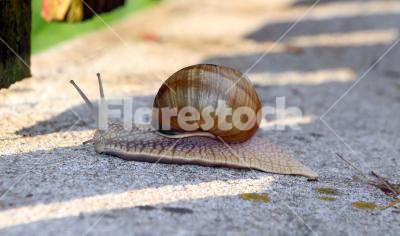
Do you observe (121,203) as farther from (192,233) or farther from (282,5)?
(282,5)

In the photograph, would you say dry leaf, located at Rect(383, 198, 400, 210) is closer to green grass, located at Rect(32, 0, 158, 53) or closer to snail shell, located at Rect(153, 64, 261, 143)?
snail shell, located at Rect(153, 64, 261, 143)

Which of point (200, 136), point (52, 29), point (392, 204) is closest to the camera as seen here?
point (392, 204)

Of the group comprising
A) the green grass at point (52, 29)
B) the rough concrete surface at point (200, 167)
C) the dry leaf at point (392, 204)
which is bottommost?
the dry leaf at point (392, 204)

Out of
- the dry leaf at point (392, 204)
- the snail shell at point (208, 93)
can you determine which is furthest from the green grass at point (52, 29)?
the dry leaf at point (392, 204)

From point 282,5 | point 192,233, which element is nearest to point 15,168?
point 192,233

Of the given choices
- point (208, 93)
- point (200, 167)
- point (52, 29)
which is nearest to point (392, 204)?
point (200, 167)

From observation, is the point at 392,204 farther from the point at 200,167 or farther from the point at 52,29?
the point at 52,29

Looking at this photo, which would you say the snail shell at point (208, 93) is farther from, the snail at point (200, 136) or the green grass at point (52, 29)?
the green grass at point (52, 29)

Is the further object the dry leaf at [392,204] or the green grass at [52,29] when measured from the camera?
the green grass at [52,29]
